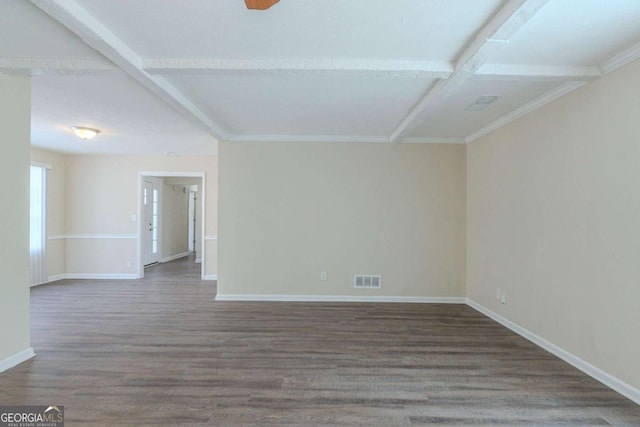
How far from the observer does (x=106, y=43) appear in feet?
6.92

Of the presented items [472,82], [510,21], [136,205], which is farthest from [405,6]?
[136,205]

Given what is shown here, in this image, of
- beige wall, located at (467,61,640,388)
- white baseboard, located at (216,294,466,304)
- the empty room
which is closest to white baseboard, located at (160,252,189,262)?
the empty room

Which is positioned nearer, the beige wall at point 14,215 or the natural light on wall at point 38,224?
the beige wall at point 14,215

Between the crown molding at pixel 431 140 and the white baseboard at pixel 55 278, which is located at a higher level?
the crown molding at pixel 431 140

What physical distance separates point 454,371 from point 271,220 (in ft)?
10.3

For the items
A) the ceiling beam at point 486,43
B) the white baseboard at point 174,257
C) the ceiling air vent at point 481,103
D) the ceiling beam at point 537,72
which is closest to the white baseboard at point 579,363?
the ceiling beam at point 537,72

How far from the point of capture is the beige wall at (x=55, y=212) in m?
6.03

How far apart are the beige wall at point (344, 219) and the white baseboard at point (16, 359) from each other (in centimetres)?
229

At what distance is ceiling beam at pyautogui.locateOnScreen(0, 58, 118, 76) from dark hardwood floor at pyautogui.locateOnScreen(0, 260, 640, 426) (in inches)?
95.1

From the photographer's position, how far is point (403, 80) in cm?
281

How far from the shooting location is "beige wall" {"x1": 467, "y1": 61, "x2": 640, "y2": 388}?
2352 mm

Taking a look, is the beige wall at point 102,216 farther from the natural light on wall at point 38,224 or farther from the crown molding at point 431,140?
the crown molding at point 431,140

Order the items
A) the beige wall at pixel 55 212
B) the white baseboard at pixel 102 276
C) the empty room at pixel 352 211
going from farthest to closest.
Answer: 1. the white baseboard at pixel 102 276
2. the beige wall at pixel 55 212
3. the empty room at pixel 352 211

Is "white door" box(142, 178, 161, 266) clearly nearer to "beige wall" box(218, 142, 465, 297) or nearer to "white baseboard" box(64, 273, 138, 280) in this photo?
"white baseboard" box(64, 273, 138, 280)
